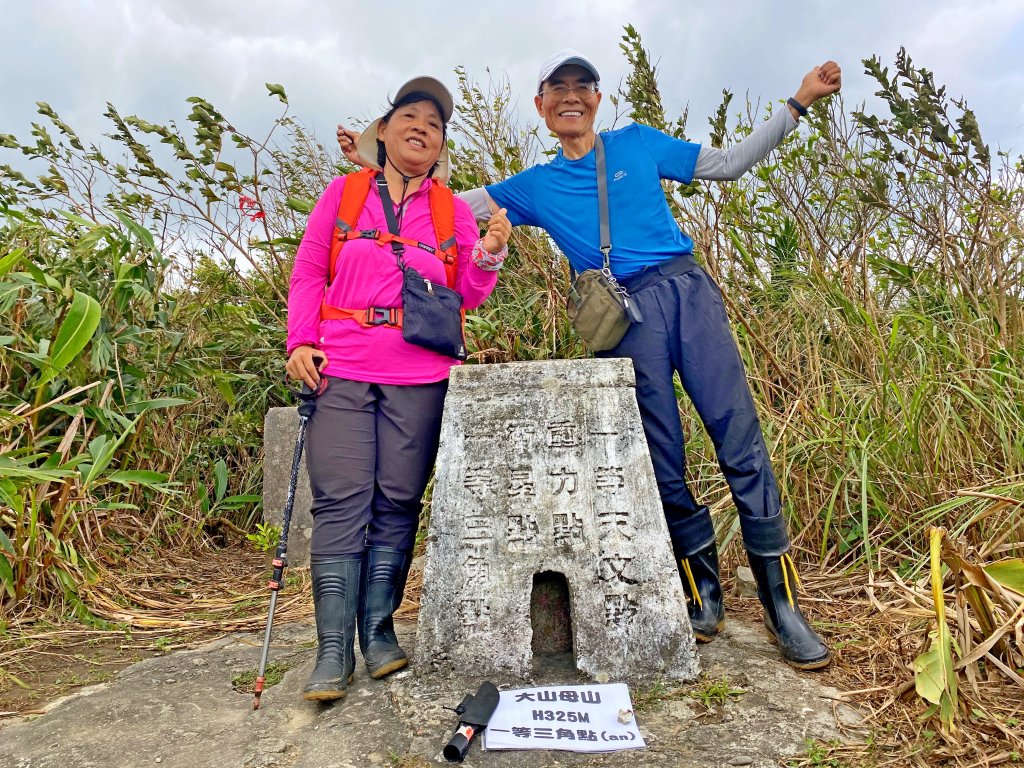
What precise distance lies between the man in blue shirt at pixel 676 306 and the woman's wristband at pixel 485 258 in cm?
31

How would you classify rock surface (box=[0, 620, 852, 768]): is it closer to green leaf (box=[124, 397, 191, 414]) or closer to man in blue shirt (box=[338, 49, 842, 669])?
man in blue shirt (box=[338, 49, 842, 669])

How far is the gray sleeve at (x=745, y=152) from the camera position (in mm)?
2576

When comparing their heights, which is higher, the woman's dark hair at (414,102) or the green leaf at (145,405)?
the woman's dark hair at (414,102)

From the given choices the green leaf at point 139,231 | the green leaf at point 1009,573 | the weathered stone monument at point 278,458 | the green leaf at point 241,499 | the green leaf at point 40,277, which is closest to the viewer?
the green leaf at point 1009,573

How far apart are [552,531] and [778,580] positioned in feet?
2.65

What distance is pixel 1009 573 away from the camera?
199 cm

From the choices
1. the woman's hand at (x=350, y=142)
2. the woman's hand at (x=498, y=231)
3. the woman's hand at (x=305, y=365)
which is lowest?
the woman's hand at (x=305, y=365)

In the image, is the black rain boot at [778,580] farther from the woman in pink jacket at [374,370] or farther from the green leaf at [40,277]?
the green leaf at [40,277]

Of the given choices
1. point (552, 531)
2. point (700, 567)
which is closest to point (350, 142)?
point (552, 531)

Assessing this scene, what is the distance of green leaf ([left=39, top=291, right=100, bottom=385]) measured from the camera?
3.19m

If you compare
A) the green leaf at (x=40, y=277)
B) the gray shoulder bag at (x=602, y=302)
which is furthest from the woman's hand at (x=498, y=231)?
the green leaf at (x=40, y=277)

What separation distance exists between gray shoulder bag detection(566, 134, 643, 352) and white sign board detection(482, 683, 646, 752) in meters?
1.17

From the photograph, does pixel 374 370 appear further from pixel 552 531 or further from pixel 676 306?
pixel 676 306

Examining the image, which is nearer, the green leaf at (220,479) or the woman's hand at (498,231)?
the woman's hand at (498,231)
